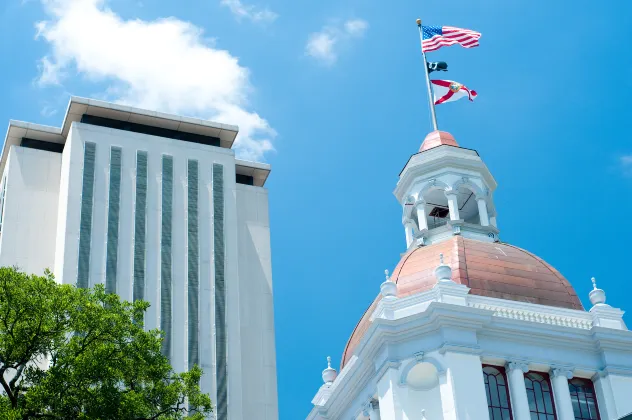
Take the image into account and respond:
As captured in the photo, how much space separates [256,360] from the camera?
209 feet

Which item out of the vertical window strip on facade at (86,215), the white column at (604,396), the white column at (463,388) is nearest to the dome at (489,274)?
the white column at (604,396)

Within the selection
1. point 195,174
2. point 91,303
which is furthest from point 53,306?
point 195,174

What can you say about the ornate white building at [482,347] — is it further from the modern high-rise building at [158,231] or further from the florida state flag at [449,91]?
the modern high-rise building at [158,231]

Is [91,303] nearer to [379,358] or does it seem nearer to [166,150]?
[379,358]

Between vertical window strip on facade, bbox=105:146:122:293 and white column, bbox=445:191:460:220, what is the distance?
2205cm

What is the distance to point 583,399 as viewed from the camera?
38062 mm

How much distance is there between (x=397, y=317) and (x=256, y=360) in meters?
26.9

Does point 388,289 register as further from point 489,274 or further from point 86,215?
point 86,215

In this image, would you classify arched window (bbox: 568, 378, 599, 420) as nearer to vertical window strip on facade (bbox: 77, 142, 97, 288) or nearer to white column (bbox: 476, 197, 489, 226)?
white column (bbox: 476, 197, 489, 226)

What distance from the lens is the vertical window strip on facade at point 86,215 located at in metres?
60.5

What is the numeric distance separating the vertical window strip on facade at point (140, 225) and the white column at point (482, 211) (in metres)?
21.9

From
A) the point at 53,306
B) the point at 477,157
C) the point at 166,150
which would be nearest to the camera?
the point at 53,306

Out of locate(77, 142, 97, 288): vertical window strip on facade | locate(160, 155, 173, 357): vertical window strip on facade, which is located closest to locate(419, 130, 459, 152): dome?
locate(160, 155, 173, 357): vertical window strip on facade

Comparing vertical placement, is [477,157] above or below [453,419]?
above
